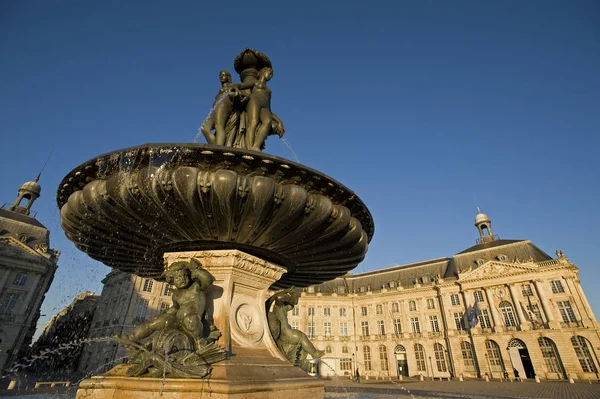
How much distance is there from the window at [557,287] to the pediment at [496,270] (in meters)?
2.31

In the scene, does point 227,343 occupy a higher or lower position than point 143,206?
lower

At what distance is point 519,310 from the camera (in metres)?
37.6

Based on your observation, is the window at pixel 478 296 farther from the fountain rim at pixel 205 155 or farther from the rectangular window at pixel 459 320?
the fountain rim at pixel 205 155

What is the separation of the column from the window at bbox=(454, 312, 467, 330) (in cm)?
651

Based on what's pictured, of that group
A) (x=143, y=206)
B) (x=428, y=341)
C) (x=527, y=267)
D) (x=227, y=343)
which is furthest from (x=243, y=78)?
(x=428, y=341)

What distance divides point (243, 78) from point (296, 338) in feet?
16.8

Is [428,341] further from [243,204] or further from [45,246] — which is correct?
[45,246]

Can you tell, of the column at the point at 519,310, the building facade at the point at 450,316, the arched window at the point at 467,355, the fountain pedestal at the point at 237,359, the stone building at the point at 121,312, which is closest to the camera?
the fountain pedestal at the point at 237,359

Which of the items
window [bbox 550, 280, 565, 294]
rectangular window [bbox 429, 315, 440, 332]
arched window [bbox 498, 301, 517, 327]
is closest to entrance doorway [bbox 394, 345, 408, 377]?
rectangular window [bbox 429, 315, 440, 332]

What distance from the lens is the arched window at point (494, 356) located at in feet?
122

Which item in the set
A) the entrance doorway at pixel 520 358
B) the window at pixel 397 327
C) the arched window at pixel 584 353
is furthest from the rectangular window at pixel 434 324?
the arched window at pixel 584 353

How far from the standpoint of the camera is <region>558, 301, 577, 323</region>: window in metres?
34.6

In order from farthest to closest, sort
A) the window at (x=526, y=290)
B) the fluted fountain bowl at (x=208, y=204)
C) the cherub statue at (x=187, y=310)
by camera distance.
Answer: the window at (x=526, y=290)
the cherub statue at (x=187, y=310)
the fluted fountain bowl at (x=208, y=204)

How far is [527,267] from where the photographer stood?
37969mm
